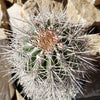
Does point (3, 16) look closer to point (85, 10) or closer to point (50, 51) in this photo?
point (85, 10)

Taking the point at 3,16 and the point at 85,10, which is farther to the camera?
the point at 3,16

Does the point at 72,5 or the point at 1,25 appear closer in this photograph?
the point at 72,5

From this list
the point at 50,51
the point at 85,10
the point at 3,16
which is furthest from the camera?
the point at 3,16

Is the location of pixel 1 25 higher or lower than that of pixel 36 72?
higher

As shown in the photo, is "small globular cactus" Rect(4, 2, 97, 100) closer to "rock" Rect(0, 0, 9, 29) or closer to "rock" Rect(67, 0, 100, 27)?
"rock" Rect(67, 0, 100, 27)

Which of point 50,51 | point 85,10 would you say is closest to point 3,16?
point 85,10

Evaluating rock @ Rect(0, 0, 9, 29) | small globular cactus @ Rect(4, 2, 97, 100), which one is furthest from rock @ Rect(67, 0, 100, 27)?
rock @ Rect(0, 0, 9, 29)

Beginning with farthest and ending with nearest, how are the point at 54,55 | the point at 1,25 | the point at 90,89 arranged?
1. the point at 1,25
2. the point at 90,89
3. the point at 54,55

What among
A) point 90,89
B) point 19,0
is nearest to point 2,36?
point 19,0

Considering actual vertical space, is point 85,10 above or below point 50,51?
above

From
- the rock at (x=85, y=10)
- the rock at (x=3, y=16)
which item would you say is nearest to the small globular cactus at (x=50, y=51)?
the rock at (x=85, y=10)

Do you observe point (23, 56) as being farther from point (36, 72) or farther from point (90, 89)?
point (90, 89)
